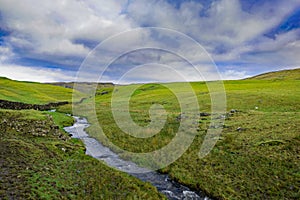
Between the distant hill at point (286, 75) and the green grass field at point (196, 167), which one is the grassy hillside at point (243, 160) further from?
the distant hill at point (286, 75)

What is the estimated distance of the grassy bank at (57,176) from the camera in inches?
539

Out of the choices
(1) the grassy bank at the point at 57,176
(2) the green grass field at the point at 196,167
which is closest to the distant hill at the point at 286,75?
(2) the green grass field at the point at 196,167

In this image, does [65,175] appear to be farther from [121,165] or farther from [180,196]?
[180,196]

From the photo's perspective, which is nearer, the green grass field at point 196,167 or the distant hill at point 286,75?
the green grass field at point 196,167

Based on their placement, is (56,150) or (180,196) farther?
(56,150)

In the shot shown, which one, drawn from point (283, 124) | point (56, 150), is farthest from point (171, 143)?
point (283, 124)

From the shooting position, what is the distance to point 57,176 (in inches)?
631

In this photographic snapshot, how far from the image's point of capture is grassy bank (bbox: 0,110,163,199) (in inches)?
539

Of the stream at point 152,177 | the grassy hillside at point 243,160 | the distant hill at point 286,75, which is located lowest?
the stream at point 152,177

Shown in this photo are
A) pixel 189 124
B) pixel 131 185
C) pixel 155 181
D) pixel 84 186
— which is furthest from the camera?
pixel 189 124

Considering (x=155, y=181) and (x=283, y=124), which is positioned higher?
(x=283, y=124)

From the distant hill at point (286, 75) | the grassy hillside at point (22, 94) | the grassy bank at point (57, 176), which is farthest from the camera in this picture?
the distant hill at point (286, 75)

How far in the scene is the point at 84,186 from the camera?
15.1 metres

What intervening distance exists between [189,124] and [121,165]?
16559 millimetres
